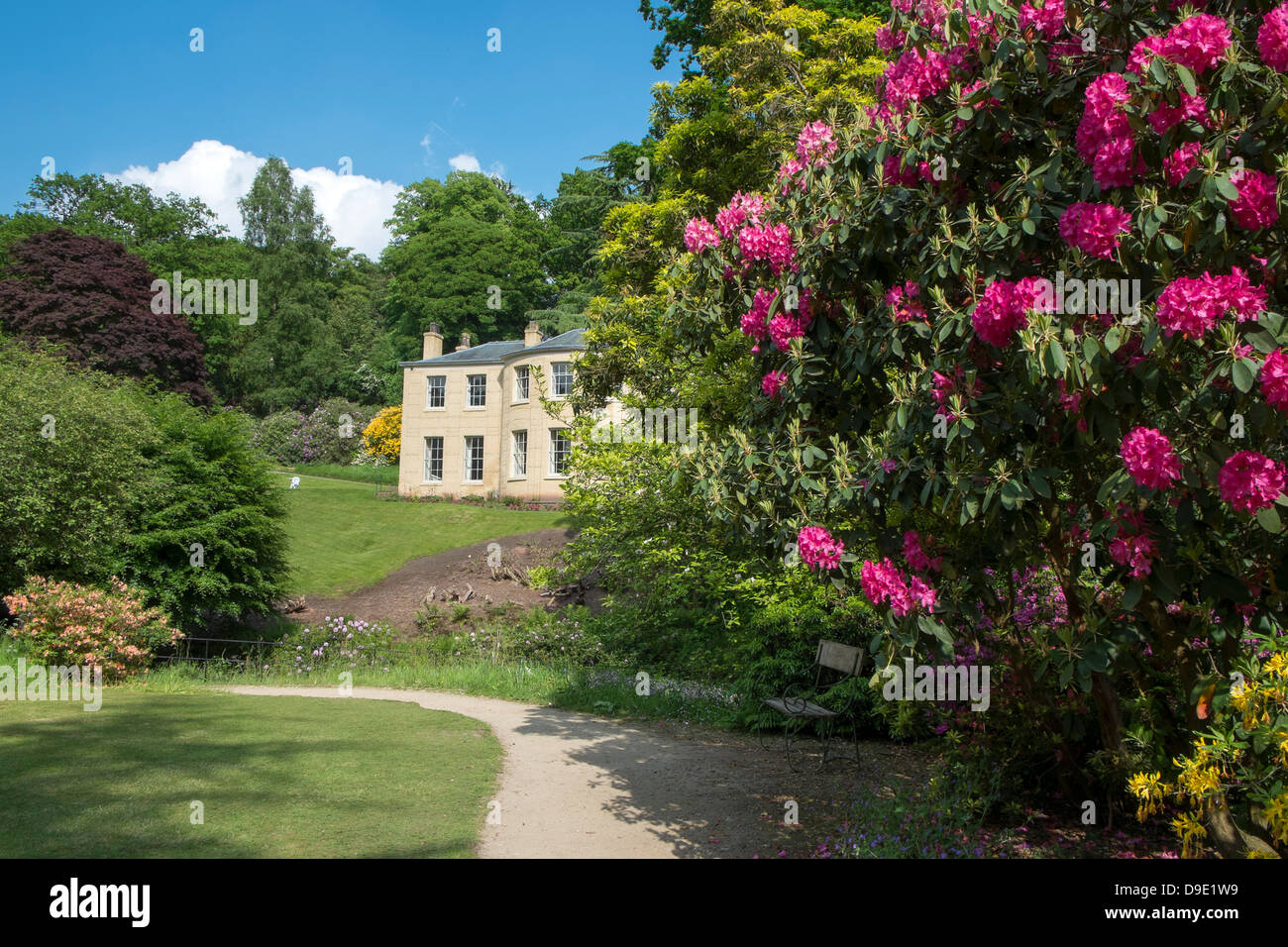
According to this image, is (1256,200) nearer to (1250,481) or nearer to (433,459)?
(1250,481)

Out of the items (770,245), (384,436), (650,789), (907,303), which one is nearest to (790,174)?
(770,245)

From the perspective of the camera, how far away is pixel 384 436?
1882 inches

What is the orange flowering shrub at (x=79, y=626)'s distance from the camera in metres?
14.0

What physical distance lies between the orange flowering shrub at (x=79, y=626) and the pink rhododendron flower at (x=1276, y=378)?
624 inches

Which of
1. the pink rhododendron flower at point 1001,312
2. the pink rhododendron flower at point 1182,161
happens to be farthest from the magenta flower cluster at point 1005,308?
the pink rhododendron flower at point 1182,161

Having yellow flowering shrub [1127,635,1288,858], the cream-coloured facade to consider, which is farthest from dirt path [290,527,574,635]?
yellow flowering shrub [1127,635,1288,858]

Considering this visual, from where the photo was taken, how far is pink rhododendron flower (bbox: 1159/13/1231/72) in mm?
3635

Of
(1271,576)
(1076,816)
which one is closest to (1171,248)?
(1271,576)

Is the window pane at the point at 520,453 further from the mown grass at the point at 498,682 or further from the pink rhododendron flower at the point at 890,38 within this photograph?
the pink rhododendron flower at the point at 890,38

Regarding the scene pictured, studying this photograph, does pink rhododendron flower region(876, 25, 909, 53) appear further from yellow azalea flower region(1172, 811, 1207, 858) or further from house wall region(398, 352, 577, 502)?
house wall region(398, 352, 577, 502)

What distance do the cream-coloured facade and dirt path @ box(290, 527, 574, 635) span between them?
313 inches

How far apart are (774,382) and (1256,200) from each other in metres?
2.66
